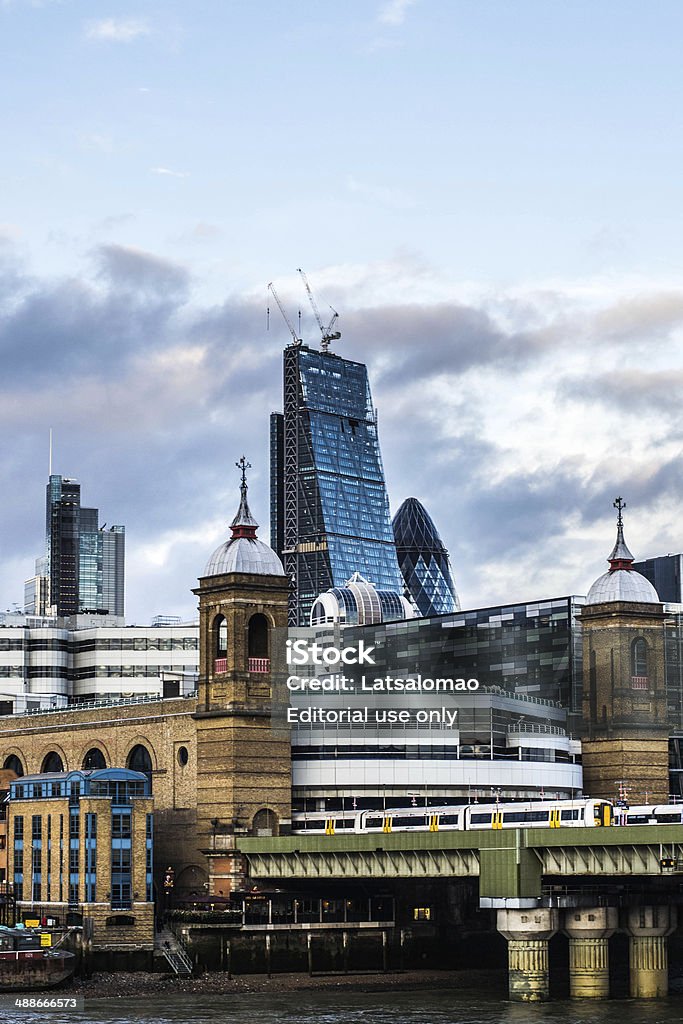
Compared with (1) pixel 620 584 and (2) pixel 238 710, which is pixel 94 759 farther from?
(1) pixel 620 584

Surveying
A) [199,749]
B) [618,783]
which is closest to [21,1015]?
[199,749]

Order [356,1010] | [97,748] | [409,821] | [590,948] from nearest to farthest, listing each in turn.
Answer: [356,1010], [590,948], [409,821], [97,748]

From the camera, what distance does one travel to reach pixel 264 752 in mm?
163375

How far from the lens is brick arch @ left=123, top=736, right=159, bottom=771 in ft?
565

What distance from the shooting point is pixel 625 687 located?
19238cm

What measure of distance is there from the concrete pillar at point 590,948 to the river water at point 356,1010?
81.8 inches

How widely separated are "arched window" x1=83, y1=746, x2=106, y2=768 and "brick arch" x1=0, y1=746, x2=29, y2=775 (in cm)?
1083

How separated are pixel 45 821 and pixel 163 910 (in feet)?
41.1

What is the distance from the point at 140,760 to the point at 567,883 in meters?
49.2

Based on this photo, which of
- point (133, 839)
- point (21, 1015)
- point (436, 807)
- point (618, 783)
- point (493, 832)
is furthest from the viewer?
point (618, 783)

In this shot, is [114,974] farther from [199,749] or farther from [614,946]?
[614,946]

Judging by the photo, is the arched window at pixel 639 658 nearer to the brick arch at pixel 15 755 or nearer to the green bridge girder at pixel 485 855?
the green bridge girder at pixel 485 855

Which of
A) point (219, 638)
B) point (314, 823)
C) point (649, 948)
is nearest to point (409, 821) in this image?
point (314, 823)

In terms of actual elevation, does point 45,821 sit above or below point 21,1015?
above
